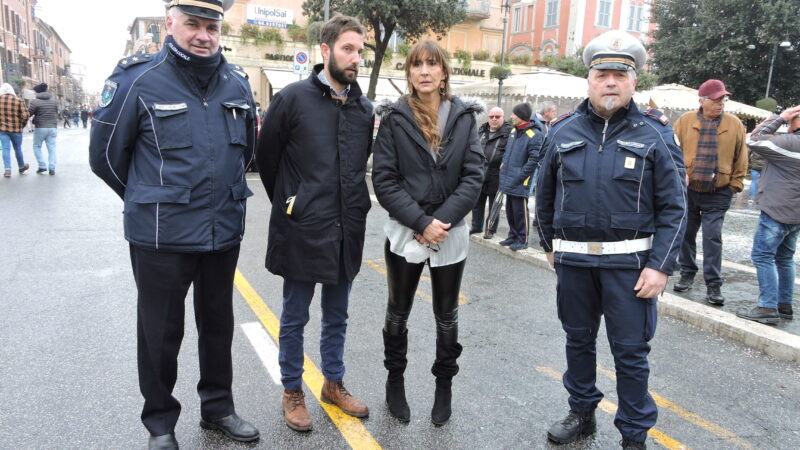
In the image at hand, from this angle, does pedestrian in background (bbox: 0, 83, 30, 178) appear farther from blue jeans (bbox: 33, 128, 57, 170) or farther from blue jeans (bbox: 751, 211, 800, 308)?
blue jeans (bbox: 751, 211, 800, 308)

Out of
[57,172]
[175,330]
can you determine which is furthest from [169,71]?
[57,172]

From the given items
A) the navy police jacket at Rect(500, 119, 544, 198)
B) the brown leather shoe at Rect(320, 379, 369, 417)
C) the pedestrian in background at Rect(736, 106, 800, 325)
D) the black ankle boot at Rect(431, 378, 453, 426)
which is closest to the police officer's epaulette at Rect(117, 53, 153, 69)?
the brown leather shoe at Rect(320, 379, 369, 417)

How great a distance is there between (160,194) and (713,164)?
192 inches

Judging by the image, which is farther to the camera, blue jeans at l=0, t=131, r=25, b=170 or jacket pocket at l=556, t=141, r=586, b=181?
blue jeans at l=0, t=131, r=25, b=170

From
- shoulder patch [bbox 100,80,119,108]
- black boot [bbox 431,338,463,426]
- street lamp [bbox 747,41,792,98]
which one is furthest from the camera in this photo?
street lamp [bbox 747,41,792,98]

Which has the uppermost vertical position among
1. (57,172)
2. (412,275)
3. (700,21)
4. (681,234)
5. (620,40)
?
(700,21)

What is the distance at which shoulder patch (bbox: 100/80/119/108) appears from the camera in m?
2.41

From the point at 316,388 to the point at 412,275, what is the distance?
0.99 m

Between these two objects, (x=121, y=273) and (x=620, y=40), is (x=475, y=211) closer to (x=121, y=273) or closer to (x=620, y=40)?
(x=121, y=273)

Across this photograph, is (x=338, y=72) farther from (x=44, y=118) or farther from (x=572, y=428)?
(x=44, y=118)

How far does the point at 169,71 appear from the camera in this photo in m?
2.50

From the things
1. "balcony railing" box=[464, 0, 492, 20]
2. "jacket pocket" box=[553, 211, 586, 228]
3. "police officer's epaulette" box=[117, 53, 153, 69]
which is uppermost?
"balcony railing" box=[464, 0, 492, 20]

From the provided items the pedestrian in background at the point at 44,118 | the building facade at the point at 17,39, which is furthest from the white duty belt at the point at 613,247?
the building facade at the point at 17,39

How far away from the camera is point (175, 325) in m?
2.64
